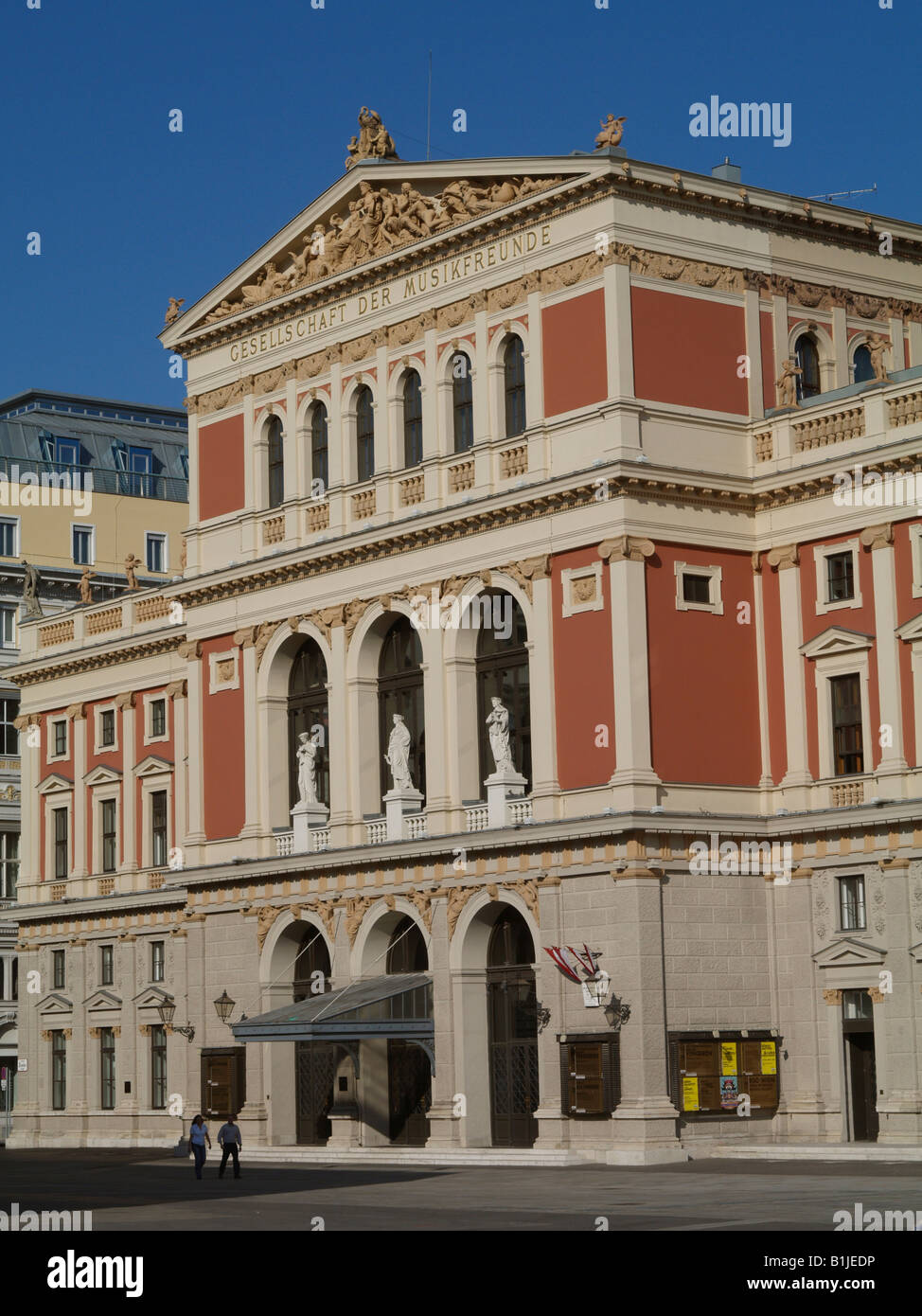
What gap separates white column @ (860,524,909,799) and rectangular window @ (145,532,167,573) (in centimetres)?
5427

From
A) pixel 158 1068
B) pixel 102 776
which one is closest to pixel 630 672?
pixel 158 1068

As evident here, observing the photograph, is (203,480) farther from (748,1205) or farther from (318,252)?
(748,1205)

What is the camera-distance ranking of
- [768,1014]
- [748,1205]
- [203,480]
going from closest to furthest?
[748,1205], [768,1014], [203,480]

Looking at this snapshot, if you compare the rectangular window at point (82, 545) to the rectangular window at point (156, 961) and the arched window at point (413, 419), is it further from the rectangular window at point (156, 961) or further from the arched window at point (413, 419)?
the arched window at point (413, 419)

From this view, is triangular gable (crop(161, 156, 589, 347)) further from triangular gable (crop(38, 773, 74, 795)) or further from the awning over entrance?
the awning over entrance

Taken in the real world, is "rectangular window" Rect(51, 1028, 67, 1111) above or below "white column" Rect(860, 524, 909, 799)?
below

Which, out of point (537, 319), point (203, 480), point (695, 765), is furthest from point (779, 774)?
point (203, 480)

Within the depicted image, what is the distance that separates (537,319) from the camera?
177 ft

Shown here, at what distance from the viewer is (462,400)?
187 ft

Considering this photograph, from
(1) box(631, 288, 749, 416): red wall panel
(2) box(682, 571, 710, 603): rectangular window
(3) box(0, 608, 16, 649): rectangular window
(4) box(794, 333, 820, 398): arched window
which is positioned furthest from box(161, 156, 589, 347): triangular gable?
(3) box(0, 608, 16, 649): rectangular window

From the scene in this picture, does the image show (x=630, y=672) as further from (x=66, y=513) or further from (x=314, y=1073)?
(x=66, y=513)

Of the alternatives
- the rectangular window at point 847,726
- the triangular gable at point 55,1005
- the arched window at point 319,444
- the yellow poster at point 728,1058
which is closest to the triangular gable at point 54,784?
the triangular gable at point 55,1005

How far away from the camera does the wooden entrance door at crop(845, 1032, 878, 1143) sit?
4941cm
